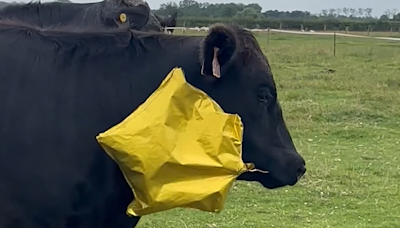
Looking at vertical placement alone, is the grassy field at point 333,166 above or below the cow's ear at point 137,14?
below

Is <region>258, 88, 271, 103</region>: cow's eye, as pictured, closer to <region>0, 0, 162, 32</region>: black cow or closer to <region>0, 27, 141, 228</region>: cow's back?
<region>0, 27, 141, 228</region>: cow's back

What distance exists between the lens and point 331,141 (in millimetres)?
8406

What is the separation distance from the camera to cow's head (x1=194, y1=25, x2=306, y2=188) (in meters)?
3.09

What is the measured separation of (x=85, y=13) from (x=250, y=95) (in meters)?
2.75

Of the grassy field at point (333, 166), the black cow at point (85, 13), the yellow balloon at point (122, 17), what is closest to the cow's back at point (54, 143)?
the black cow at point (85, 13)

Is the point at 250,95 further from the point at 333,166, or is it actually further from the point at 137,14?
the point at 333,166

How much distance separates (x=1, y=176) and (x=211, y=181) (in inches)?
32.7

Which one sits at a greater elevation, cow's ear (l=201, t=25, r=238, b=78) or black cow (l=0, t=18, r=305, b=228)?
cow's ear (l=201, t=25, r=238, b=78)

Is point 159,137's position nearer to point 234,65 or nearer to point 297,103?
point 234,65

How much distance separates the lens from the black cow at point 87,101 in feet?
9.97

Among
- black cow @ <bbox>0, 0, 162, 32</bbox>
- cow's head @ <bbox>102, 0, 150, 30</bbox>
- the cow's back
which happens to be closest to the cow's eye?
the cow's back

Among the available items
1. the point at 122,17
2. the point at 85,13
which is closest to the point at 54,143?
the point at 122,17

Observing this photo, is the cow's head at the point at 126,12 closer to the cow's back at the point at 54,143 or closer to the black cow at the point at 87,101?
the black cow at the point at 87,101

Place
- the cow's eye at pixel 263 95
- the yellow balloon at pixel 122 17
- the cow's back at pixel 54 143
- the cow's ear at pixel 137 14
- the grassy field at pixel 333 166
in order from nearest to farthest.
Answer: the cow's back at pixel 54 143
the cow's eye at pixel 263 95
the yellow balloon at pixel 122 17
the cow's ear at pixel 137 14
the grassy field at pixel 333 166
